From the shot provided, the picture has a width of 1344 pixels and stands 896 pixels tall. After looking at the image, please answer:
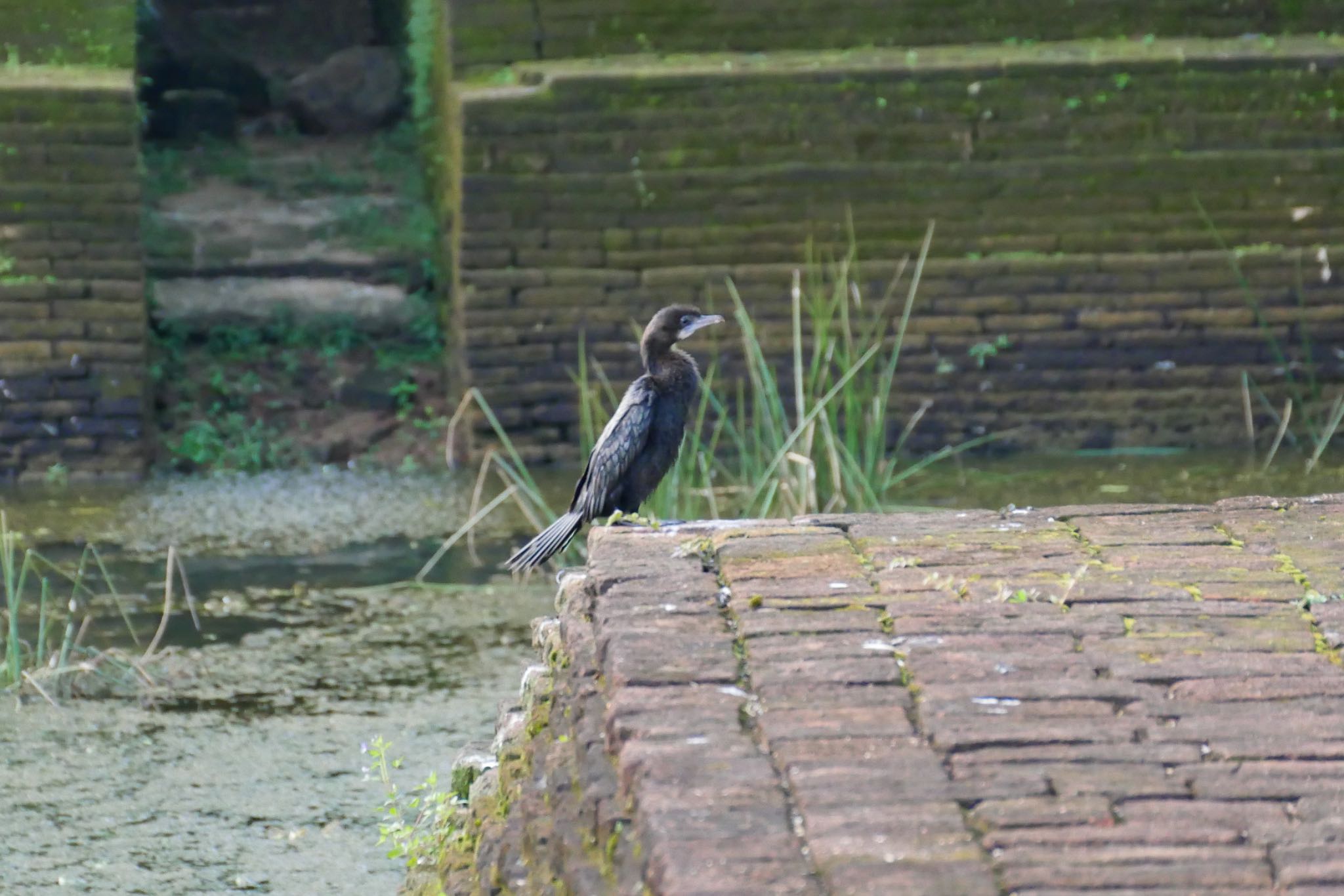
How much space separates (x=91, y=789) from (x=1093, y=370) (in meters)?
4.47

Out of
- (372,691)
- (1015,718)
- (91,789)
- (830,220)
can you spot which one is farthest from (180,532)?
(1015,718)

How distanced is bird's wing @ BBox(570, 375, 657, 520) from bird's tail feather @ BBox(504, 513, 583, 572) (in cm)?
5

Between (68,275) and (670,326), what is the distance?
3.71 meters

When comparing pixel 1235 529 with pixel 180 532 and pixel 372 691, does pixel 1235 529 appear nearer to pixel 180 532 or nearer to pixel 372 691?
pixel 372 691

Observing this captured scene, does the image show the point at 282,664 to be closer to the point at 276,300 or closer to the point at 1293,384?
the point at 276,300

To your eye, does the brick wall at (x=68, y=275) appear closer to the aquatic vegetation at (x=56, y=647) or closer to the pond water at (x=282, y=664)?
the pond water at (x=282, y=664)

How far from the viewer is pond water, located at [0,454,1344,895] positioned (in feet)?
11.6

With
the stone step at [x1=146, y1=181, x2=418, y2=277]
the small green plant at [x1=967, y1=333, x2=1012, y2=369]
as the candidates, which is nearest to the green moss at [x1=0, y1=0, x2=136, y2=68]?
the stone step at [x1=146, y1=181, x2=418, y2=277]

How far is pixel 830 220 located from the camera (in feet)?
22.8

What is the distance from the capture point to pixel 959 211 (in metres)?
6.93

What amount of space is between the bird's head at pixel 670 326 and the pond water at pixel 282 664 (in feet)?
3.37

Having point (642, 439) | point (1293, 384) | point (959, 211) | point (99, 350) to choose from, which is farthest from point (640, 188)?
point (642, 439)

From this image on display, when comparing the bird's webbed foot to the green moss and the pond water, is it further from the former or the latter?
the green moss

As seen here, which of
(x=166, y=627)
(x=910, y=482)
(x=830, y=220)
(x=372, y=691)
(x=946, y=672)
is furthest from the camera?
Result: (x=830, y=220)
